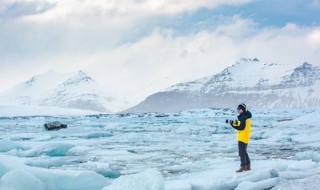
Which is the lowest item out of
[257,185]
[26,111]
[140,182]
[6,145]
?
[257,185]

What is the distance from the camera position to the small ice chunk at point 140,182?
21.2ft

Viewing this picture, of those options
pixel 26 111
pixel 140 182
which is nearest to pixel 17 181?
pixel 140 182

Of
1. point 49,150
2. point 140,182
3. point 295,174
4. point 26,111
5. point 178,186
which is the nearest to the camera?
point 140,182

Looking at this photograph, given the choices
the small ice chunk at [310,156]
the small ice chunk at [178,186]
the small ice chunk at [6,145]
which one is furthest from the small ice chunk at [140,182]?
the small ice chunk at [6,145]

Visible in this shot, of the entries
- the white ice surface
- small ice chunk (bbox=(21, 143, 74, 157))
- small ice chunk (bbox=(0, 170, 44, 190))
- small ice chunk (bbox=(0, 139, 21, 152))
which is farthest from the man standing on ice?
the white ice surface

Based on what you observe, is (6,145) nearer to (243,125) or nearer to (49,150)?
(49,150)

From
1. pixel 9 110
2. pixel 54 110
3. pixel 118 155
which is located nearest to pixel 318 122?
pixel 118 155

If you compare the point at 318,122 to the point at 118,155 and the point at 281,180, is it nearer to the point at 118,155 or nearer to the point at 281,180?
the point at 118,155

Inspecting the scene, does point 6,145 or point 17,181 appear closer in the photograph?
point 17,181

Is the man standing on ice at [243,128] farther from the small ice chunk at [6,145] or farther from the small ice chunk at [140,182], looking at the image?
the small ice chunk at [6,145]

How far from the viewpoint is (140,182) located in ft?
21.4

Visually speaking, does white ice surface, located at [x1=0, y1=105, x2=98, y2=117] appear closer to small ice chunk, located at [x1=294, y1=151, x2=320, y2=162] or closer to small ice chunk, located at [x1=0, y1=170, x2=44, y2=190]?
small ice chunk, located at [x1=294, y1=151, x2=320, y2=162]

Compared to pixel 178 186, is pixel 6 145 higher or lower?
higher

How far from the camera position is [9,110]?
132625 millimetres
